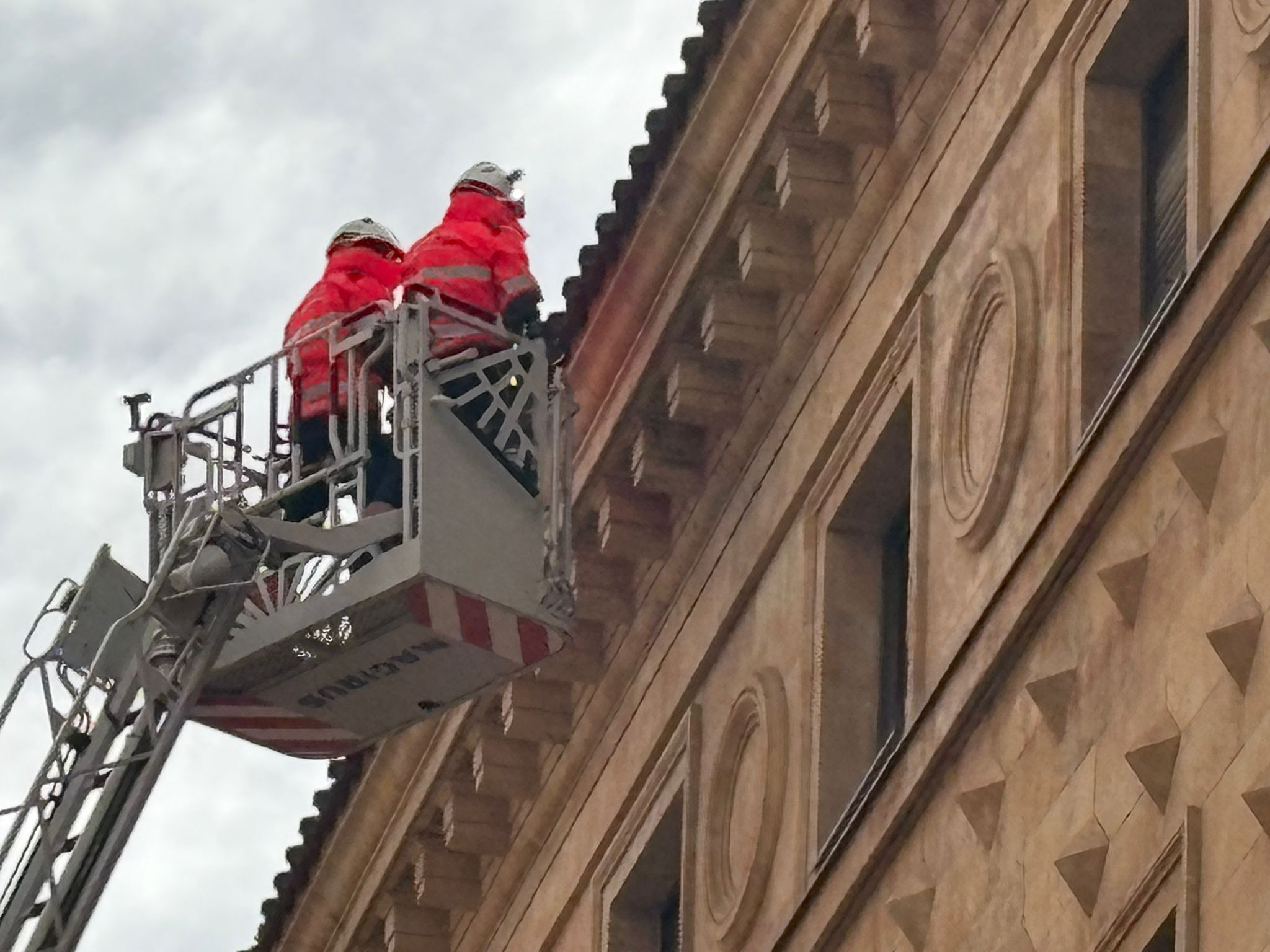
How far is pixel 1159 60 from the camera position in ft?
56.5

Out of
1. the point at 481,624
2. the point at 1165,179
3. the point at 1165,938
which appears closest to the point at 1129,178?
the point at 1165,179

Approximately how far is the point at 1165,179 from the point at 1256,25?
1.39 meters

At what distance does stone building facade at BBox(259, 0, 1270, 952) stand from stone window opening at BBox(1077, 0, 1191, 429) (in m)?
0.02

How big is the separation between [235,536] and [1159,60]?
4518 mm

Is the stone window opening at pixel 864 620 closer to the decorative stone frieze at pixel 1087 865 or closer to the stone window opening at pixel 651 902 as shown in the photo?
the stone window opening at pixel 651 902

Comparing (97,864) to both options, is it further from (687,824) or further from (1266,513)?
(1266,513)

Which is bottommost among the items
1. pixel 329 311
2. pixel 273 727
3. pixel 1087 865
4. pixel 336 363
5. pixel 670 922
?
pixel 1087 865

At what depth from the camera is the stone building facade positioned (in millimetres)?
15133

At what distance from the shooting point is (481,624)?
745 inches

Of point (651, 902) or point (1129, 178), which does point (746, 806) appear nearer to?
point (651, 902)

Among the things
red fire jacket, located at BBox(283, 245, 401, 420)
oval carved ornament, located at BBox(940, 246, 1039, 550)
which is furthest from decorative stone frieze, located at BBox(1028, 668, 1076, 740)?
red fire jacket, located at BBox(283, 245, 401, 420)

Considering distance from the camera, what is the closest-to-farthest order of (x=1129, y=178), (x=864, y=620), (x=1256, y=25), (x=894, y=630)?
(x=1256, y=25)
(x=1129, y=178)
(x=894, y=630)
(x=864, y=620)

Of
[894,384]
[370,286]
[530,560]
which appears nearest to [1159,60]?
[894,384]

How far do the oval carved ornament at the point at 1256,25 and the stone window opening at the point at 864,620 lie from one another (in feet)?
9.93
